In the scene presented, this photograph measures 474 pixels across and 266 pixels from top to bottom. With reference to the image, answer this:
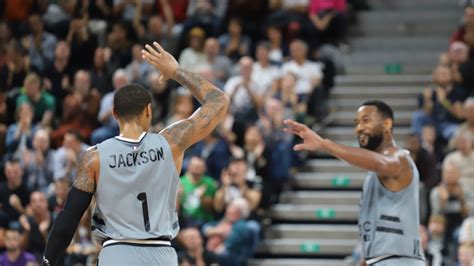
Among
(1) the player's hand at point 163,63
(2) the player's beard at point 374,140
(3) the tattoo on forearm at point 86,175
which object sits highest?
(1) the player's hand at point 163,63

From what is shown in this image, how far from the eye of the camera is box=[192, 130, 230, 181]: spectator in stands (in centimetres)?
1467

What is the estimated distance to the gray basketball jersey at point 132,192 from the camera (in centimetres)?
655

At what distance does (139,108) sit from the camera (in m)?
6.65

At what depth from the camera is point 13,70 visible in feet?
55.4

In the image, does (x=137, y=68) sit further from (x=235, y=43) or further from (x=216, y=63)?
(x=235, y=43)

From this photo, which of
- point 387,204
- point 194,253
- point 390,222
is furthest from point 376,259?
point 194,253

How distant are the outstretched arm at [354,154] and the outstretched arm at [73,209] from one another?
141cm

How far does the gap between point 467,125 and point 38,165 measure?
18.8 ft

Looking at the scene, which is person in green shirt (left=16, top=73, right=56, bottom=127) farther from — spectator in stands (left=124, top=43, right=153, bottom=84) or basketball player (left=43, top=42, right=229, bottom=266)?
basketball player (left=43, top=42, right=229, bottom=266)

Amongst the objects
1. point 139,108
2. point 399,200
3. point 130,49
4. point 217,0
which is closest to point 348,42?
point 217,0

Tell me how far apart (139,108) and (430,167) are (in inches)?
304

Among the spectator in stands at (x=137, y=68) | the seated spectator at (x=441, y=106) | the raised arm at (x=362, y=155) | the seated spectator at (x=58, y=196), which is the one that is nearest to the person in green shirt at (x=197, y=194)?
the seated spectator at (x=58, y=196)

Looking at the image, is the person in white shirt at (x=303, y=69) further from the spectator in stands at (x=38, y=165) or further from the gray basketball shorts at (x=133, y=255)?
the gray basketball shorts at (x=133, y=255)

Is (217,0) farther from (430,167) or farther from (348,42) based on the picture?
(430,167)
